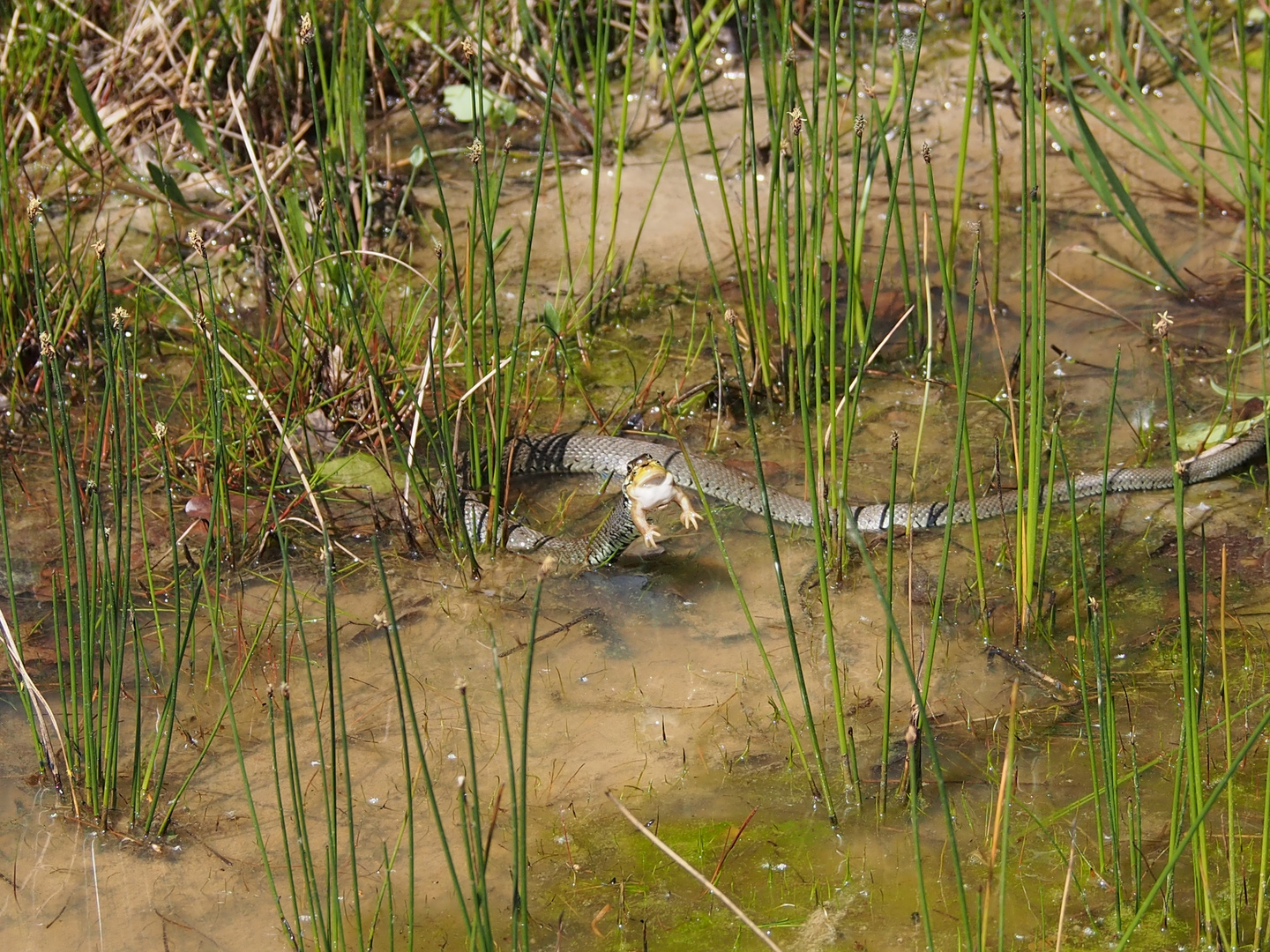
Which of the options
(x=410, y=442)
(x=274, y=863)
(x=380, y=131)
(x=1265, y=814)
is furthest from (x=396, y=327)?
Result: (x=1265, y=814)

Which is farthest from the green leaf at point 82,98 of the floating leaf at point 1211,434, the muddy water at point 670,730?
the floating leaf at point 1211,434

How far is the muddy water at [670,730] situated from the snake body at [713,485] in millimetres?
75

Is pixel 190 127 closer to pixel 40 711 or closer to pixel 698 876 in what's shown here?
pixel 40 711

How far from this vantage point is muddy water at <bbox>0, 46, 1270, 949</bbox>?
2639 millimetres

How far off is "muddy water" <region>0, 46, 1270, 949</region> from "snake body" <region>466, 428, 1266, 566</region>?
0.08 metres

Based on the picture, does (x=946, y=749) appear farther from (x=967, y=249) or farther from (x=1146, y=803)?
(x=967, y=249)

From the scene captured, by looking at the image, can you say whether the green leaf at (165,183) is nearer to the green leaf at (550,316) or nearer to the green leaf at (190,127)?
the green leaf at (190,127)

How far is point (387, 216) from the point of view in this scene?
203 inches

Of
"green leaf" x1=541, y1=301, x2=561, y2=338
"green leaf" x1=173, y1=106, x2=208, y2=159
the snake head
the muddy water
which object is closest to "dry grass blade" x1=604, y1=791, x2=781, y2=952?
the muddy water

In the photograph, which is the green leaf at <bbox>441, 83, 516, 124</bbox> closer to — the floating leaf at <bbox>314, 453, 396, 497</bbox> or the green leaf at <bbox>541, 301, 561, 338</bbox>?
the green leaf at <bbox>541, 301, 561, 338</bbox>

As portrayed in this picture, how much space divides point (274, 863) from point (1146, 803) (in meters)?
1.90

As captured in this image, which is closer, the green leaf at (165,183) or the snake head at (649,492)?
the snake head at (649,492)

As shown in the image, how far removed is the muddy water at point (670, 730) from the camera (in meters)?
2.64

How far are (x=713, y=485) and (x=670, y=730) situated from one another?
4.22 ft
